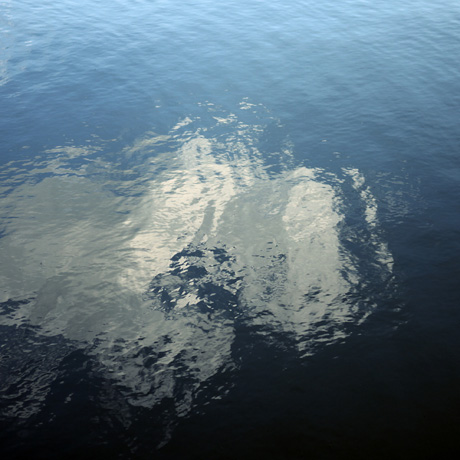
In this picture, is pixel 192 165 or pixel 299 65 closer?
pixel 192 165

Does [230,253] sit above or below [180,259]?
above

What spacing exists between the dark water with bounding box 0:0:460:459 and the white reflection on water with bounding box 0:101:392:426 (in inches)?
1.7

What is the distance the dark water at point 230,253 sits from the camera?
643 cm

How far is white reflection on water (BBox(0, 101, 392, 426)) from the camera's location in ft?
24.8

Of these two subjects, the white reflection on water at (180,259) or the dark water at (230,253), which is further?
the white reflection on water at (180,259)

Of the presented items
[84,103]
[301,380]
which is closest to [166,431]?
[301,380]

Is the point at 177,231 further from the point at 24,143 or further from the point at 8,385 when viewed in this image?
the point at 24,143

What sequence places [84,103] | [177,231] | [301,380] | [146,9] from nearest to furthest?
[301,380]
[177,231]
[84,103]
[146,9]

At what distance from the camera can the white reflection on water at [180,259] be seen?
7.56 m

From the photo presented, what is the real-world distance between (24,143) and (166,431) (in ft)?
32.8

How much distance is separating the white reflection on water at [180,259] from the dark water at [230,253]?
43 millimetres

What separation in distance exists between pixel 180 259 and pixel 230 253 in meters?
1.08

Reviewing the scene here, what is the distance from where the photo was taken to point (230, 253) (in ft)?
30.3

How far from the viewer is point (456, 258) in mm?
8930
